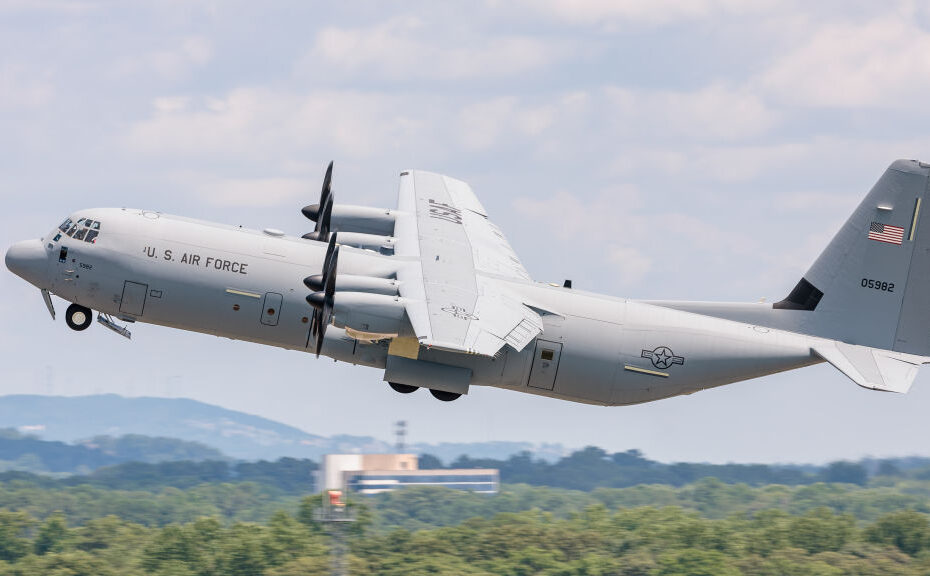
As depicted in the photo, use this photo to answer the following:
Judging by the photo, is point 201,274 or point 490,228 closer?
point 201,274

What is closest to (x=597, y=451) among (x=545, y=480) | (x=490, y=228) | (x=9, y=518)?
(x=545, y=480)

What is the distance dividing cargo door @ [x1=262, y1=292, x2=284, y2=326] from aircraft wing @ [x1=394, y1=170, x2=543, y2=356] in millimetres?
3085

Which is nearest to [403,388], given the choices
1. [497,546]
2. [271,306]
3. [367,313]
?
[271,306]

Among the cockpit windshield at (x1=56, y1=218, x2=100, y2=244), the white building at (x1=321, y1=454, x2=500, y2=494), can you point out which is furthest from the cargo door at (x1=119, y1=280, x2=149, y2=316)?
the white building at (x1=321, y1=454, x2=500, y2=494)

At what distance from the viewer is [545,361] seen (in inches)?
1105

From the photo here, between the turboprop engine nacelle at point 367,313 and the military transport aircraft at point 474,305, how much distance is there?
0.03m

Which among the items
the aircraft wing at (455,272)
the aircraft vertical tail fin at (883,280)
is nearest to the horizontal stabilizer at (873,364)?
the aircraft vertical tail fin at (883,280)

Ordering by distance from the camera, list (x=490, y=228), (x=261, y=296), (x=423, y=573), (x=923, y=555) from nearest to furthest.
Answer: (x=261, y=296) → (x=490, y=228) → (x=423, y=573) → (x=923, y=555)

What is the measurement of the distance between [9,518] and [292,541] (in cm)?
2368

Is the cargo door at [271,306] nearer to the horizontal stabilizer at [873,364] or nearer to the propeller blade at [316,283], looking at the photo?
the propeller blade at [316,283]

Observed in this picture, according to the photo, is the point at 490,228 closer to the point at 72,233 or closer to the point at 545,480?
the point at 72,233

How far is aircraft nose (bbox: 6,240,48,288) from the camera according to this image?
28.4 metres

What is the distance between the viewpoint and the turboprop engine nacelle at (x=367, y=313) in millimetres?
25094

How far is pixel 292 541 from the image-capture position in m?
66.5
